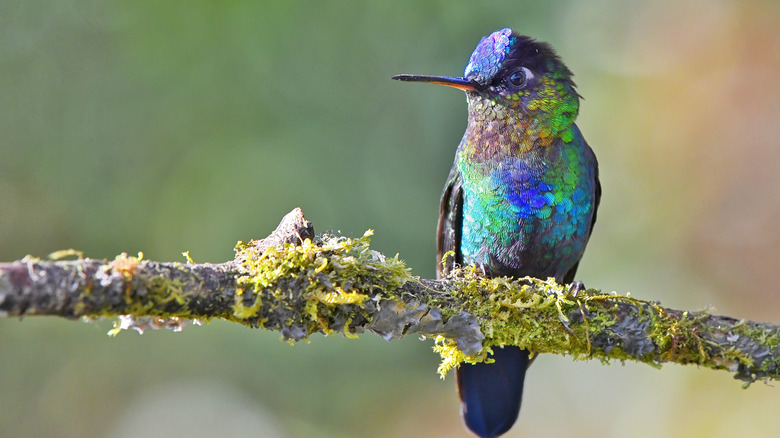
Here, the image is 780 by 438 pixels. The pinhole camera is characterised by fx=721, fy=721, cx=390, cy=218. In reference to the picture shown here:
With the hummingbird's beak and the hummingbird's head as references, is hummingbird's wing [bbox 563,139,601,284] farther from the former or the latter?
the hummingbird's beak

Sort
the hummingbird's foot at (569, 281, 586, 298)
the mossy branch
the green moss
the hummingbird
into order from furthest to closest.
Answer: the hummingbird
the hummingbird's foot at (569, 281, 586, 298)
the green moss
the mossy branch

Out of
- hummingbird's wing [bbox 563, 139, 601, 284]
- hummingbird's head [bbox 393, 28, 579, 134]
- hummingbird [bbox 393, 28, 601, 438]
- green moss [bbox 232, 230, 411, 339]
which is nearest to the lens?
green moss [bbox 232, 230, 411, 339]

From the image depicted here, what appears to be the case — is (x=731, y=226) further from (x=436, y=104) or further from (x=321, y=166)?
(x=321, y=166)

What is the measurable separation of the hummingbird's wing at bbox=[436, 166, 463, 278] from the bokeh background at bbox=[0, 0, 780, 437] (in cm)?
173

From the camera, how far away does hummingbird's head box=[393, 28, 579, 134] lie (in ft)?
12.0

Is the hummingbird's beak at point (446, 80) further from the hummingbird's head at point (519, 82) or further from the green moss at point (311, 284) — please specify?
the green moss at point (311, 284)

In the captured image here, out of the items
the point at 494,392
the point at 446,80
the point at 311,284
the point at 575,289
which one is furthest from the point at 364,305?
the point at 494,392

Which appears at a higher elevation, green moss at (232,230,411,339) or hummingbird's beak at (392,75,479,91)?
hummingbird's beak at (392,75,479,91)

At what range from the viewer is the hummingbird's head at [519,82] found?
367cm

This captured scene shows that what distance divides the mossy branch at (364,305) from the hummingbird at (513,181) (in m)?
0.44

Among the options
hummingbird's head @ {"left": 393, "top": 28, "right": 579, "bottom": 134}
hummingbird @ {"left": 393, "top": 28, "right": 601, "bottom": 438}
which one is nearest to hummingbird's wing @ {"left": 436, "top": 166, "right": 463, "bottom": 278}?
hummingbird @ {"left": 393, "top": 28, "right": 601, "bottom": 438}

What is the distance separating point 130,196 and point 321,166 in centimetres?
150

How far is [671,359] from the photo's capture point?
2932 millimetres

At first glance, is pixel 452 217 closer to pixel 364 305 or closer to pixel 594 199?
pixel 594 199
